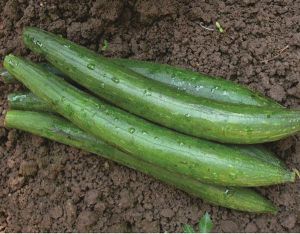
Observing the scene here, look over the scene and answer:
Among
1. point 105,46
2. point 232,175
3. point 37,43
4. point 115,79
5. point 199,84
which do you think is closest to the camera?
point 232,175

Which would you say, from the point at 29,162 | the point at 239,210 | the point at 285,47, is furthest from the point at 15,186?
the point at 285,47

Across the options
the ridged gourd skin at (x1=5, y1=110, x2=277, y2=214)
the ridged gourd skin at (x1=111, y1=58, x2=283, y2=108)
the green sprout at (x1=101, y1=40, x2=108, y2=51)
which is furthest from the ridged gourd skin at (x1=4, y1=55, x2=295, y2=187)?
the green sprout at (x1=101, y1=40, x2=108, y2=51)

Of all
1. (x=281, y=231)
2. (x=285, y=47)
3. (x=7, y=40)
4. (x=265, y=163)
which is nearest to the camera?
(x=265, y=163)

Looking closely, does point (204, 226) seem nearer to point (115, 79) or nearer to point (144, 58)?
point (115, 79)

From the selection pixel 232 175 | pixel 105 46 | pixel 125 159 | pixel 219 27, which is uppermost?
pixel 219 27

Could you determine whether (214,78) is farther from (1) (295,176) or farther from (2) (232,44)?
(1) (295,176)

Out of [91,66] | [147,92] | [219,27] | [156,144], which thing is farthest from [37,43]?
[219,27]
